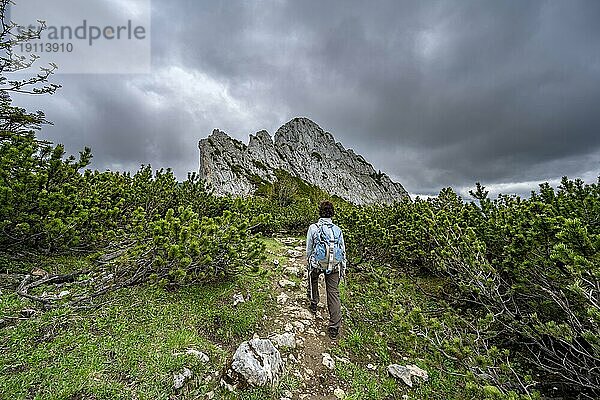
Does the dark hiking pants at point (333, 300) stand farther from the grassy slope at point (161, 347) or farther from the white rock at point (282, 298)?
the white rock at point (282, 298)

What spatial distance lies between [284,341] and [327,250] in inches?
69.6

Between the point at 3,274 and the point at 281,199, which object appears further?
the point at 281,199

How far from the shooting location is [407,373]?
466 centimetres

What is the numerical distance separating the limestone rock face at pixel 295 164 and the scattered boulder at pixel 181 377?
49.3m

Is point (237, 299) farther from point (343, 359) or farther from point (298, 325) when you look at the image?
point (343, 359)

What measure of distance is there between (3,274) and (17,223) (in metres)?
1.20

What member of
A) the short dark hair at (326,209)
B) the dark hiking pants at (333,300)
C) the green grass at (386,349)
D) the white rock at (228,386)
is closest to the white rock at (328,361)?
the green grass at (386,349)

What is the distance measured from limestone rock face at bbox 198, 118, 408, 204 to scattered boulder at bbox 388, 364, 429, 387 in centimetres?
4950

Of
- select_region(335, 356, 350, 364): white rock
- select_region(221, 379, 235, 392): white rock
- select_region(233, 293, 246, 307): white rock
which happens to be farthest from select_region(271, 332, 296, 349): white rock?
select_region(233, 293, 246, 307): white rock

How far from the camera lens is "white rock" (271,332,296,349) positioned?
4.99m

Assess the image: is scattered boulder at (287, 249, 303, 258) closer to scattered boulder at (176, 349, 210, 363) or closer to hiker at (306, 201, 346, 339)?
hiker at (306, 201, 346, 339)

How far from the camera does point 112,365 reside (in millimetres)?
3965

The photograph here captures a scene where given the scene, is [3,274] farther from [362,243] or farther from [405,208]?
[405,208]

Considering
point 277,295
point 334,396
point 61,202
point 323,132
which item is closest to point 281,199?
point 277,295
